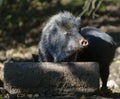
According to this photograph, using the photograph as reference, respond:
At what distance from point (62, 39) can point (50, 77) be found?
1.46 ft

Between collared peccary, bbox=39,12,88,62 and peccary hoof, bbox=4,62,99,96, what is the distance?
0.17 metres

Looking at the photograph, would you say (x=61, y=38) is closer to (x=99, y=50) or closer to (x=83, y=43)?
(x=83, y=43)

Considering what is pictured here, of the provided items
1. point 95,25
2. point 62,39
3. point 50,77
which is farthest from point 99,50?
point 95,25

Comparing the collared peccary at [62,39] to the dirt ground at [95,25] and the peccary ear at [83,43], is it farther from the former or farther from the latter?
the dirt ground at [95,25]

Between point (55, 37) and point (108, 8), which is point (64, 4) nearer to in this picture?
point (108, 8)

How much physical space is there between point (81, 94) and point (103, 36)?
956 millimetres

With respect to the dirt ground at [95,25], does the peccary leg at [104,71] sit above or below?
below

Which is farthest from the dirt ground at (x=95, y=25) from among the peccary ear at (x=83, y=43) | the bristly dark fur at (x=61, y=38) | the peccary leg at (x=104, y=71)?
the peccary ear at (x=83, y=43)

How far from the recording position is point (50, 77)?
5.36m

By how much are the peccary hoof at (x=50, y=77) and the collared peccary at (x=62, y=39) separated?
17 cm

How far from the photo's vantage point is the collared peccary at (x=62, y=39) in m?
5.34

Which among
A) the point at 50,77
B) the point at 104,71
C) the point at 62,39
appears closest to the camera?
the point at 50,77

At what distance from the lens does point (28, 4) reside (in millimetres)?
14867

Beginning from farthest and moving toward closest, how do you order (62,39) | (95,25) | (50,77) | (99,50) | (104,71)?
(95,25), (104,71), (99,50), (62,39), (50,77)
